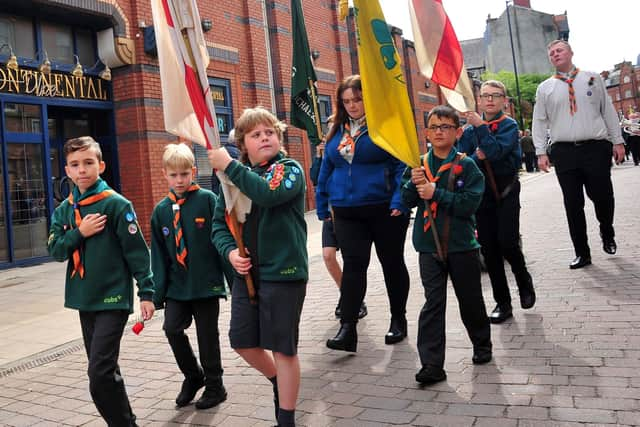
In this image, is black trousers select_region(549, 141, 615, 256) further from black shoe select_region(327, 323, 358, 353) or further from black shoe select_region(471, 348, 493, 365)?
black shoe select_region(327, 323, 358, 353)

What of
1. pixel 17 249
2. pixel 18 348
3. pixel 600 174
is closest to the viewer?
pixel 18 348

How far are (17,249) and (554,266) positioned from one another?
30.6ft

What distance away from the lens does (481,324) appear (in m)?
3.85

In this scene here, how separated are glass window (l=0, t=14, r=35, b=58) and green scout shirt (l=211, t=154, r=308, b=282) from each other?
31.6ft

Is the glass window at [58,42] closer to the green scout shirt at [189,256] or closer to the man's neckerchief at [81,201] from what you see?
the green scout shirt at [189,256]

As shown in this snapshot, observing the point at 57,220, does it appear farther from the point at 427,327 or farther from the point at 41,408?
the point at 427,327

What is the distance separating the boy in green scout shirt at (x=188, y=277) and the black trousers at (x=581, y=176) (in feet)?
14.2

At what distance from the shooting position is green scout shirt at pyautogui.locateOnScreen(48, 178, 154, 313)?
3.11 m

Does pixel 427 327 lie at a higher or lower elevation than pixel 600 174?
lower

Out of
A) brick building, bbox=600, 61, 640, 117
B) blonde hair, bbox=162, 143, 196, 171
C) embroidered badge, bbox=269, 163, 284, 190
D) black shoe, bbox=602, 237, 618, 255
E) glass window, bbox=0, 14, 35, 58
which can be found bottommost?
black shoe, bbox=602, 237, 618, 255

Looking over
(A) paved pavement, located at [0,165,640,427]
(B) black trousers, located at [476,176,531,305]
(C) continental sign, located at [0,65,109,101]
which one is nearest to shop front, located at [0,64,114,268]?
(C) continental sign, located at [0,65,109,101]

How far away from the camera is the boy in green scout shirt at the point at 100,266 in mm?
3057

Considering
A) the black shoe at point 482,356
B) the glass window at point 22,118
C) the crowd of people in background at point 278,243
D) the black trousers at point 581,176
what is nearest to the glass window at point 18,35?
the glass window at point 22,118

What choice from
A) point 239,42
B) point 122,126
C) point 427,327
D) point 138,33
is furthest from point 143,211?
point 427,327
